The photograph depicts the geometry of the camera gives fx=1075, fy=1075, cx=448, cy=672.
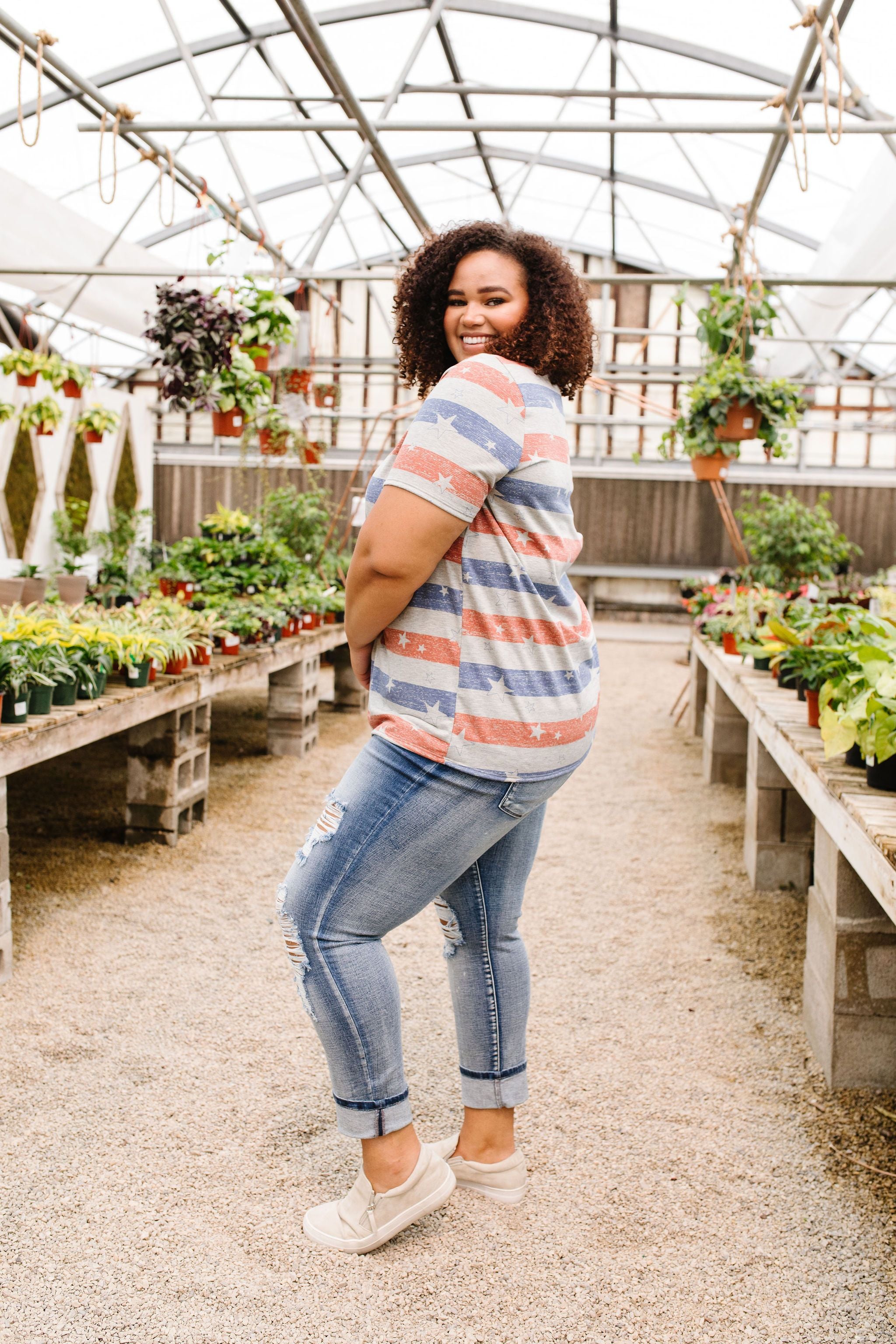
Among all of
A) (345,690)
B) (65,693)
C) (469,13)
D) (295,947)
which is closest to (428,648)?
(295,947)

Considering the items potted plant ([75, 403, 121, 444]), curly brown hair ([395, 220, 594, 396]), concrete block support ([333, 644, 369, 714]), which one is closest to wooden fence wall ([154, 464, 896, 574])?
potted plant ([75, 403, 121, 444])

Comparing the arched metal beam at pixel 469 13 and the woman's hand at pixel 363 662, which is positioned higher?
the arched metal beam at pixel 469 13

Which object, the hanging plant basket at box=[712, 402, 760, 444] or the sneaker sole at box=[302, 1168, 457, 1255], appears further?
the hanging plant basket at box=[712, 402, 760, 444]

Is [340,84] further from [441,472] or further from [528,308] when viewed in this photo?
[441,472]

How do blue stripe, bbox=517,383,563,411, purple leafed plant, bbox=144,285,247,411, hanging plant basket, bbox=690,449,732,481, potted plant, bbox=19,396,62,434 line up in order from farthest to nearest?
potted plant, bbox=19,396,62,434
hanging plant basket, bbox=690,449,732,481
purple leafed plant, bbox=144,285,247,411
blue stripe, bbox=517,383,563,411

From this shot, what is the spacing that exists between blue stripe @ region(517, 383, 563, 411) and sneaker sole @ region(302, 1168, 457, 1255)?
1.23 m

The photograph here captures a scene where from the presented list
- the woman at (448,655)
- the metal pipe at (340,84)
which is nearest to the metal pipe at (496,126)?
the metal pipe at (340,84)

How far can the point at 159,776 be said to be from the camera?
3969 mm

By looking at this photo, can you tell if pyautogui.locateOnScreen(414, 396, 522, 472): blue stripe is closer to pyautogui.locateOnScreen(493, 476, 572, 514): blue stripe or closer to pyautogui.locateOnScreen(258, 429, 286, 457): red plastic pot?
pyautogui.locateOnScreen(493, 476, 572, 514): blue stripe

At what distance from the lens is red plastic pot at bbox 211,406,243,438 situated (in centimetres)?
500

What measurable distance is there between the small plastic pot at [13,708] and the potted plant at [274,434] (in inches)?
144

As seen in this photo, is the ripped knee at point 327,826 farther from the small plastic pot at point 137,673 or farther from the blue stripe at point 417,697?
the small plastic pot at point 137,673

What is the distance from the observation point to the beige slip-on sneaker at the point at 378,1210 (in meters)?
1.69

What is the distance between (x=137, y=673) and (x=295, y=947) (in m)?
2.25
